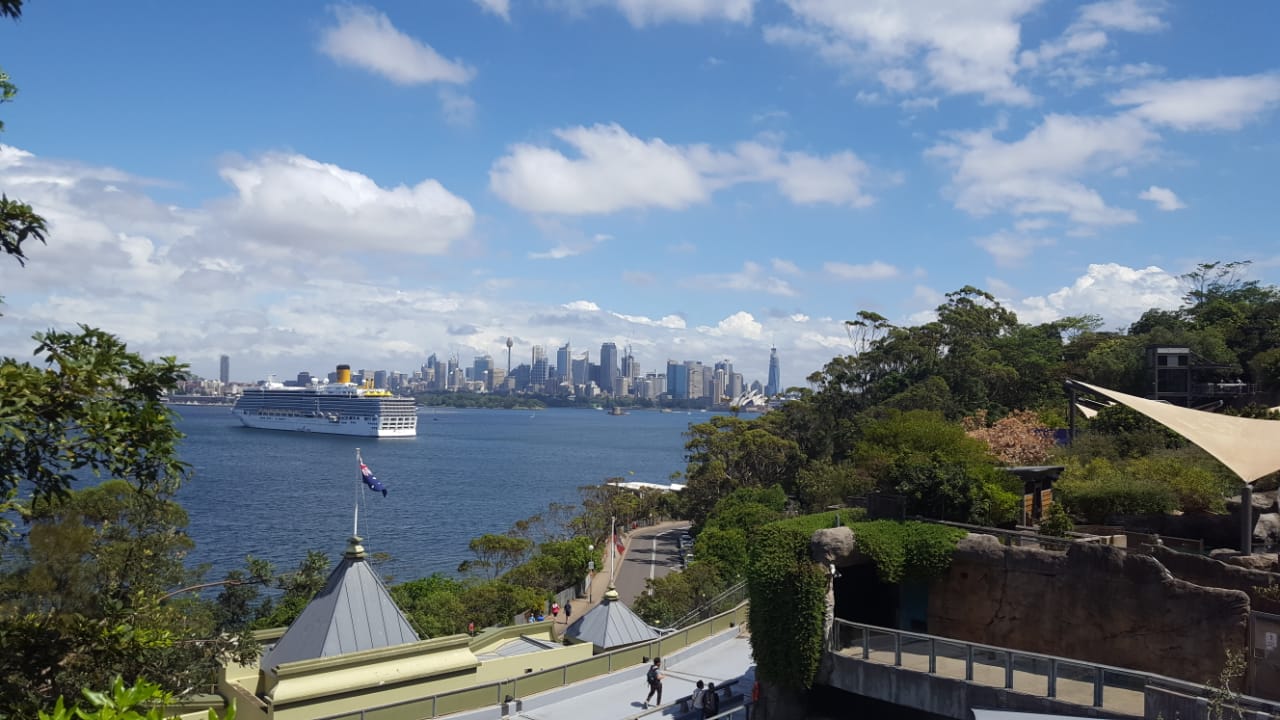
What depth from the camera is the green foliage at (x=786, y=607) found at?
1867 centimetres

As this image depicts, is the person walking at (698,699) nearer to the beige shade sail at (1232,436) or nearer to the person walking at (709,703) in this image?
the person walking at (709,703)

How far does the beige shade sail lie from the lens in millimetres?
20484

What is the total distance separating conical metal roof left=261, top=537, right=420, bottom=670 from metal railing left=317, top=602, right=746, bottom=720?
5.14 feet

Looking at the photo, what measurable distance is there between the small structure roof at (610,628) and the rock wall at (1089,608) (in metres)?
7.22

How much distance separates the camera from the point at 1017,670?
16078 millimetres

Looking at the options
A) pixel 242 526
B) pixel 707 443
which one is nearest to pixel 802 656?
pixel 707 443

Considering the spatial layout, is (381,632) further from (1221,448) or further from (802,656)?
(1221,448)

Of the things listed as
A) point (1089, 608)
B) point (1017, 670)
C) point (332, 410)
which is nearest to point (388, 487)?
point (1089, 608)

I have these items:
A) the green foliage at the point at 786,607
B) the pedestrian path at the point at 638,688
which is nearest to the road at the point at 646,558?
the pedestrian path at the point at 638,688

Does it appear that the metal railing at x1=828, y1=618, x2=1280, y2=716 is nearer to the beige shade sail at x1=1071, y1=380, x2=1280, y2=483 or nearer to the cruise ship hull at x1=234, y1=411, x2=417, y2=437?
the beige shade sail at x1=1071, y1=380, x2=1280, y2=483

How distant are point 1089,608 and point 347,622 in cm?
1464

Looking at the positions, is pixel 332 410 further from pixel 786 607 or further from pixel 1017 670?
pixel 1017 670

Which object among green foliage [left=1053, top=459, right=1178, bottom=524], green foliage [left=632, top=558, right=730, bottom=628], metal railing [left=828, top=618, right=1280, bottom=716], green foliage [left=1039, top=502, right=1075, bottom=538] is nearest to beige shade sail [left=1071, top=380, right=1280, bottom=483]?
green foliage [left=1053, top=459, right=1178, bottom=524]

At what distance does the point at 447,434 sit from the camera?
614 feet
